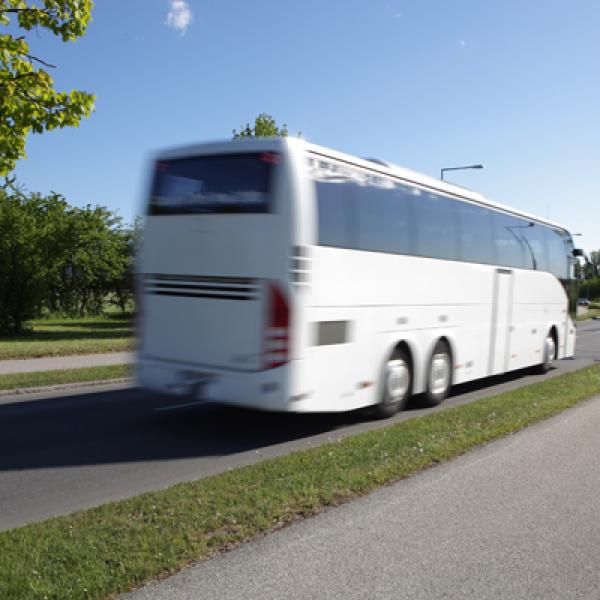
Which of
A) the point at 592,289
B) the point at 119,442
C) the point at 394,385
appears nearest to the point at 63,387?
the point at 119,442

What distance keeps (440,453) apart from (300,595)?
11.4 ft

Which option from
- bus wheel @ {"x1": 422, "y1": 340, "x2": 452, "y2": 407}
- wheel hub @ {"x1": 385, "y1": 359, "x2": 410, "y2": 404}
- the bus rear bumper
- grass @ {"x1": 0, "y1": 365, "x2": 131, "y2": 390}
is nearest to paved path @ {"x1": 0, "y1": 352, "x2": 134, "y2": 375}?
grass @ {"x1": 0, "y1": 365, "x2": 131, "y2": 390}

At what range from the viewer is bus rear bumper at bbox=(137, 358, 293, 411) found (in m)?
7.59

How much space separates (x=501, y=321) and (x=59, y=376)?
8377 millimetres

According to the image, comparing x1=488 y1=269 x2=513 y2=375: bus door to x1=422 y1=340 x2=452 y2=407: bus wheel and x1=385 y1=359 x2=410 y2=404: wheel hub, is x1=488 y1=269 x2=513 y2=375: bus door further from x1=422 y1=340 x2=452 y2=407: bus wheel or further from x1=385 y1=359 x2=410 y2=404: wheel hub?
x1=385 y1=359 x2=410 y2=404: wheel hub

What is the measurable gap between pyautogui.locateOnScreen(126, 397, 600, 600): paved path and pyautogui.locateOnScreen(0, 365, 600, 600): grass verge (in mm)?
183

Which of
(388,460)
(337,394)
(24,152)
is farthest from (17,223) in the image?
(388,460)

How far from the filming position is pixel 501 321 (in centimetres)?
1290

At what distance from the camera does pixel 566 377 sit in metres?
13.6

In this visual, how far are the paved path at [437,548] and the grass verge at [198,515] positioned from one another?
18 centimetres

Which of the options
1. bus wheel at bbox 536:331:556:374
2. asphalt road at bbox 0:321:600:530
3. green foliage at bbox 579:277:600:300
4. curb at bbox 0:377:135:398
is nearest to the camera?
asphalt road at bbox 0:321:600:530

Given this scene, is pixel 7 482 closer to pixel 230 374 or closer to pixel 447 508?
pixel 230 374


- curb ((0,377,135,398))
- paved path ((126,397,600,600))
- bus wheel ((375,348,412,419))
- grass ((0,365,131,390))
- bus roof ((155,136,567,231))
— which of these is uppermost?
bus roof ((155,136,567,231))

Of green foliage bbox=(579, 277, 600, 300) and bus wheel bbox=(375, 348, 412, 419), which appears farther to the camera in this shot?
green foliage bbox=(579, 277, 600, 300)
